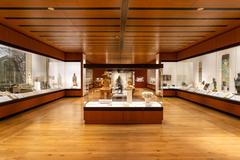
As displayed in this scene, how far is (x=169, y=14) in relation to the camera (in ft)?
18.9

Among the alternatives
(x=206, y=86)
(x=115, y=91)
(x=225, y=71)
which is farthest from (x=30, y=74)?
(x=225, y=71)

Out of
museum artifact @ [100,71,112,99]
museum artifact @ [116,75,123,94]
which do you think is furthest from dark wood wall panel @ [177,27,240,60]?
museum artifact @ [100,71,112,99]

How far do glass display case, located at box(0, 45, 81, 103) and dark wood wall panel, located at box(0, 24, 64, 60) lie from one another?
0.83 ft

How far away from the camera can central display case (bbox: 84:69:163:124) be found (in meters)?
6.23

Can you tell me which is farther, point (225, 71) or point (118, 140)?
point (225, 71)

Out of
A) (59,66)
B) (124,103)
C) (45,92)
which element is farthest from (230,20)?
(59,66)

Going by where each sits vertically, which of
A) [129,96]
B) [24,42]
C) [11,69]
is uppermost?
[24,42]

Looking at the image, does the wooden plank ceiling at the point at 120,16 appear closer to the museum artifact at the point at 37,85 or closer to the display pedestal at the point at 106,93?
the display pedestal at the point at 106,93

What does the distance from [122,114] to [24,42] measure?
197 inches

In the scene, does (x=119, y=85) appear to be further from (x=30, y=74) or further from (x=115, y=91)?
(x=30, y=74)

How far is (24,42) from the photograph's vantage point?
858cm

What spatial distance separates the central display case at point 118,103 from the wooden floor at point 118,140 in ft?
1.12

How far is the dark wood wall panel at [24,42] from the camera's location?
7100 millimetres

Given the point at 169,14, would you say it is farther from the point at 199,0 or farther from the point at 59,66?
the point at 59,66
